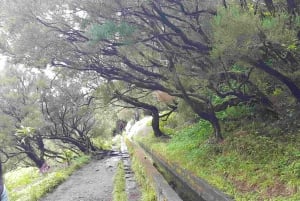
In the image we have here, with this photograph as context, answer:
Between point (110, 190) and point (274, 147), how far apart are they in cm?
626

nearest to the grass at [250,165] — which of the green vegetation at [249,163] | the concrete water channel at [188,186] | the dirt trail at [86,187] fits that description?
the green vegetation at [249,163]

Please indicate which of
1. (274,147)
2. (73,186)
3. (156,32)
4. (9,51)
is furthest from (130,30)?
(73,186)

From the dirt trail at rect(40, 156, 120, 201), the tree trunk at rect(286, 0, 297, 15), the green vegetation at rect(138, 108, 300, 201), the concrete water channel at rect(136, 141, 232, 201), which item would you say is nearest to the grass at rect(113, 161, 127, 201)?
the dirt trail at rect(40, 156, 120, 201)

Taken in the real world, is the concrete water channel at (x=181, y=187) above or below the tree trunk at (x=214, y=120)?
below

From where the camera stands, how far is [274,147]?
29.8 feet

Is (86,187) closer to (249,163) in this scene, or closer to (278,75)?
(249,163)

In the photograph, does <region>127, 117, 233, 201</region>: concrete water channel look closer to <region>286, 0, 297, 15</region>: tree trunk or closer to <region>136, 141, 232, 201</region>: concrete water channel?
<region>136, 141, 232, 201</region>: concrete water channel

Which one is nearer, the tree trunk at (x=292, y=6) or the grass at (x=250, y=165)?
the grass at (x=250, y=165)

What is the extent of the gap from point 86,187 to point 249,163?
722 centimetres

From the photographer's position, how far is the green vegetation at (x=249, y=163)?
23.8 ft

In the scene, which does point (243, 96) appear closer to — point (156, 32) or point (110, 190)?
point (156, 32)

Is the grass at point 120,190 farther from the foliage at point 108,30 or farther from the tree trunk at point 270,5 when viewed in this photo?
the tree trunk at point 270,5

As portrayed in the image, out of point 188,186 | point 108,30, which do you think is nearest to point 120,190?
point 188,186

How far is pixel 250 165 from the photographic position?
8.88 meters
